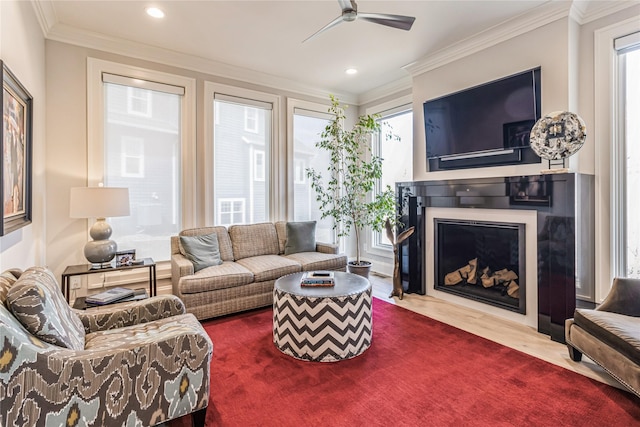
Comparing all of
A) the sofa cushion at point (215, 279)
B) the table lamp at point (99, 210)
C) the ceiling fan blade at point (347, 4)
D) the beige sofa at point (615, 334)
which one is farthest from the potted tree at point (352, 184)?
the table lamp at point (99, 210)

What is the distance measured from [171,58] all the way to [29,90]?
4.99 ft

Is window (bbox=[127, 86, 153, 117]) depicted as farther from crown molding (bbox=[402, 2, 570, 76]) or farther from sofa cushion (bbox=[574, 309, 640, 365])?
sofa cushion (bbox=[574, 309, 640, 365])

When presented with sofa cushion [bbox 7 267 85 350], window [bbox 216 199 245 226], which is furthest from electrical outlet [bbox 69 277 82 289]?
sofa cushion [bbox 7 267 85 350]

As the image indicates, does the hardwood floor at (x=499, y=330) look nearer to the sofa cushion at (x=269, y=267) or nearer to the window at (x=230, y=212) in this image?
the sofa cushion at (x=269, y=267)

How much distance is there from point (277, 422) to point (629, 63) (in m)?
3.75

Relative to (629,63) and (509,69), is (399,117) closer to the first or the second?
(509,69)

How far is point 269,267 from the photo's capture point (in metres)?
3.49

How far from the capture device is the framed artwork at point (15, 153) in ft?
6.34

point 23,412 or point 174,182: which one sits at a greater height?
point 174,182

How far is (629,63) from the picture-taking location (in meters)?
2.65

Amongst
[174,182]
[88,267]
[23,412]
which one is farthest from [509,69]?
[88,267]

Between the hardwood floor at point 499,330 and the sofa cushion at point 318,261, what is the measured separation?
59 centimetres

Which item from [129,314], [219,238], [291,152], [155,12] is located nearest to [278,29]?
[155,12]

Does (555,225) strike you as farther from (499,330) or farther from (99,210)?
(99,210)
